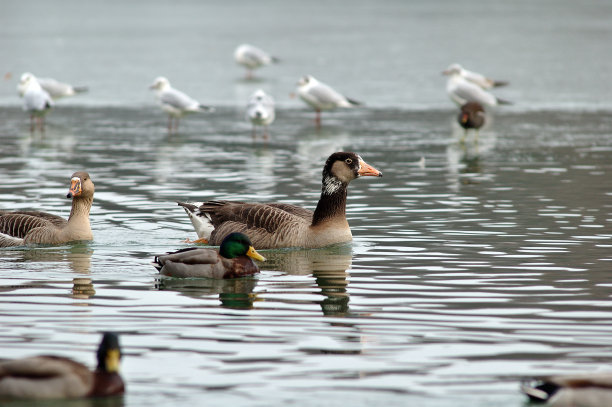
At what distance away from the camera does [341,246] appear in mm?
12242

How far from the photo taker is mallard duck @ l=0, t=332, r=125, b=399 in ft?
21.0

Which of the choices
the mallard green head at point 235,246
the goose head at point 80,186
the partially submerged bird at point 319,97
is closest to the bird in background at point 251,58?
the partially submerged bird at point 319,97

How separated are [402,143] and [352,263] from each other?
11.3m

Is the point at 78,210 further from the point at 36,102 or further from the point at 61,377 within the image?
the point at 36,102

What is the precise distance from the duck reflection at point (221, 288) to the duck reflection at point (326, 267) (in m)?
0.66

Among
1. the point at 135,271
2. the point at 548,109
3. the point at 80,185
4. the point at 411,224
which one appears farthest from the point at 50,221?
→ the point at 548,109

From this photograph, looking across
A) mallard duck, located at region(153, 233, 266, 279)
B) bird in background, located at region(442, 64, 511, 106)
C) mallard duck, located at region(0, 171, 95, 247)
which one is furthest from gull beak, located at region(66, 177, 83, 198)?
bird in background, located at region(442, 64, 511, 106)

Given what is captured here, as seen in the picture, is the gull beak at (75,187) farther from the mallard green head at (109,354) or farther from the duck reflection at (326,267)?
the mallard green head at (109,354)

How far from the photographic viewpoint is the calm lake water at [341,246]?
24.2 feet

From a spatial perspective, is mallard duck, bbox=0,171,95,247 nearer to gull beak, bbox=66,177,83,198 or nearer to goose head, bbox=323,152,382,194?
gull beak, bbox=66,177,83,198

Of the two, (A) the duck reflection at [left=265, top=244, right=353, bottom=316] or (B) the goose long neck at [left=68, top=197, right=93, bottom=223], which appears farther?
(B) the goose long neck at [left=68, top=197, right=93, bottom=223]

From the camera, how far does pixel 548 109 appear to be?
2756cm

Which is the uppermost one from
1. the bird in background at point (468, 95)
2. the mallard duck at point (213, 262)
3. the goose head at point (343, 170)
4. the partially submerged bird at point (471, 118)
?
the bird in background at point (468, 95)

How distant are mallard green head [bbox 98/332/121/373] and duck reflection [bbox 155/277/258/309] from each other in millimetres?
2740
